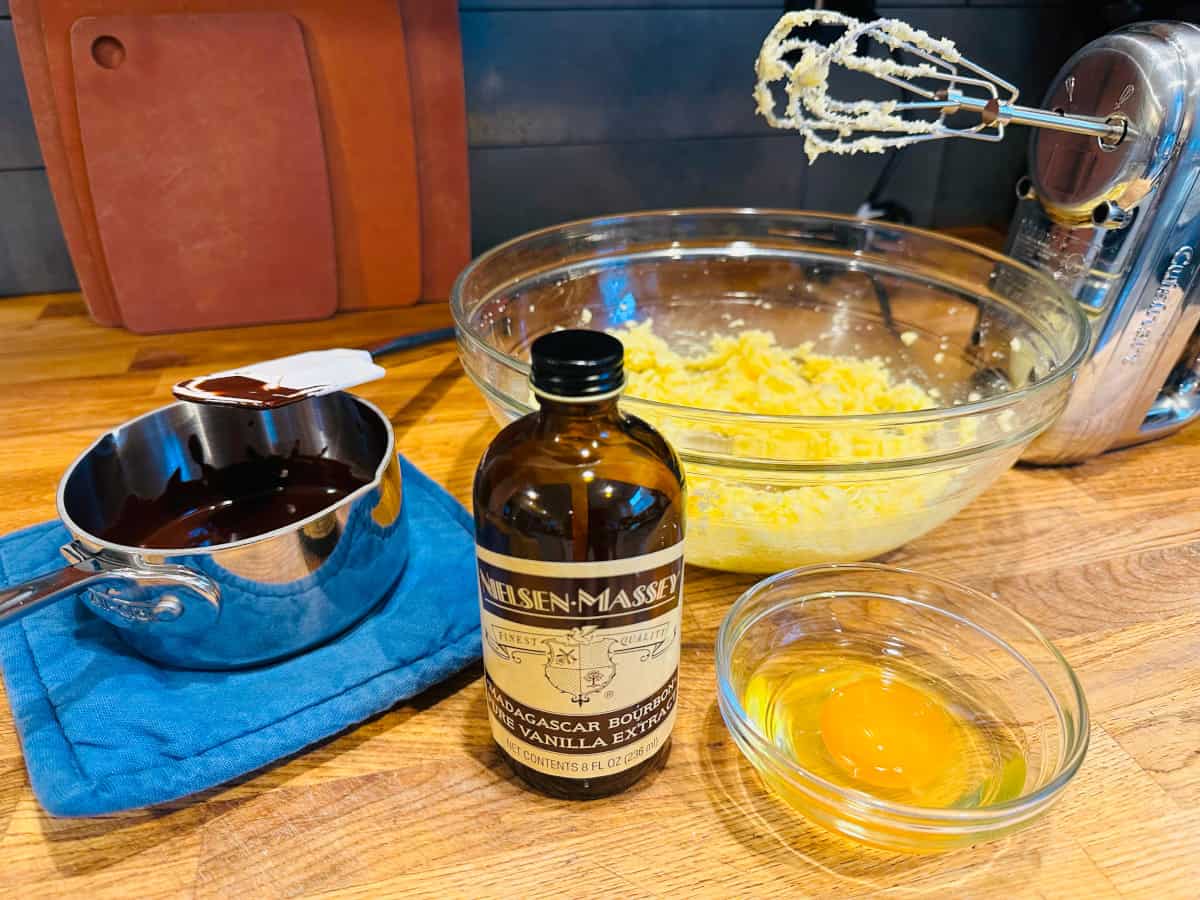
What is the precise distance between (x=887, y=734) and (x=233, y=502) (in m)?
0.58

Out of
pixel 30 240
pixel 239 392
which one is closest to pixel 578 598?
pixel 239 392

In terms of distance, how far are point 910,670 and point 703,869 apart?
9.2 inches

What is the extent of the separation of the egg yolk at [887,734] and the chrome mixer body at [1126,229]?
1.50 ft

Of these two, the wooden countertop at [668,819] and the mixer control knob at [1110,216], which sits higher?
the mixer control knob at [1110,216]

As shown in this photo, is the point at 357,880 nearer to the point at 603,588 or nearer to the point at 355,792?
the point at 355,792

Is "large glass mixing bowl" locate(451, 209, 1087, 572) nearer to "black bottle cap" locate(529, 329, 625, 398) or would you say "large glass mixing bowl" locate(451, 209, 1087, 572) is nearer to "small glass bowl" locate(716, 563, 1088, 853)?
"small glass bowl" locate(716, 563, 1088, 853)

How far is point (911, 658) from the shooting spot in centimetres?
64

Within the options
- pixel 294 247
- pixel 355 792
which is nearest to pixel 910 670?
pixel 355 792

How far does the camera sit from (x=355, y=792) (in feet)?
1.82

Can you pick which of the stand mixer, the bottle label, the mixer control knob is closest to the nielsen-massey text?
the bottle label

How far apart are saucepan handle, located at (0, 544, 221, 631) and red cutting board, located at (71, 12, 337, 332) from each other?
732 mm

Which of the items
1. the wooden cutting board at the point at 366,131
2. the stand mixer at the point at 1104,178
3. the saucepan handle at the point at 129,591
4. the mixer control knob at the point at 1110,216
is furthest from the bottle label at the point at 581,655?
the wooden cutting board at the point at 366,131

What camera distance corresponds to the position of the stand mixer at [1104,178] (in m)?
0.72

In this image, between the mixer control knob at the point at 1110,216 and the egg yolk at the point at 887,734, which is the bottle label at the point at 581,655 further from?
the mixer control knob at the point at 1110,216
